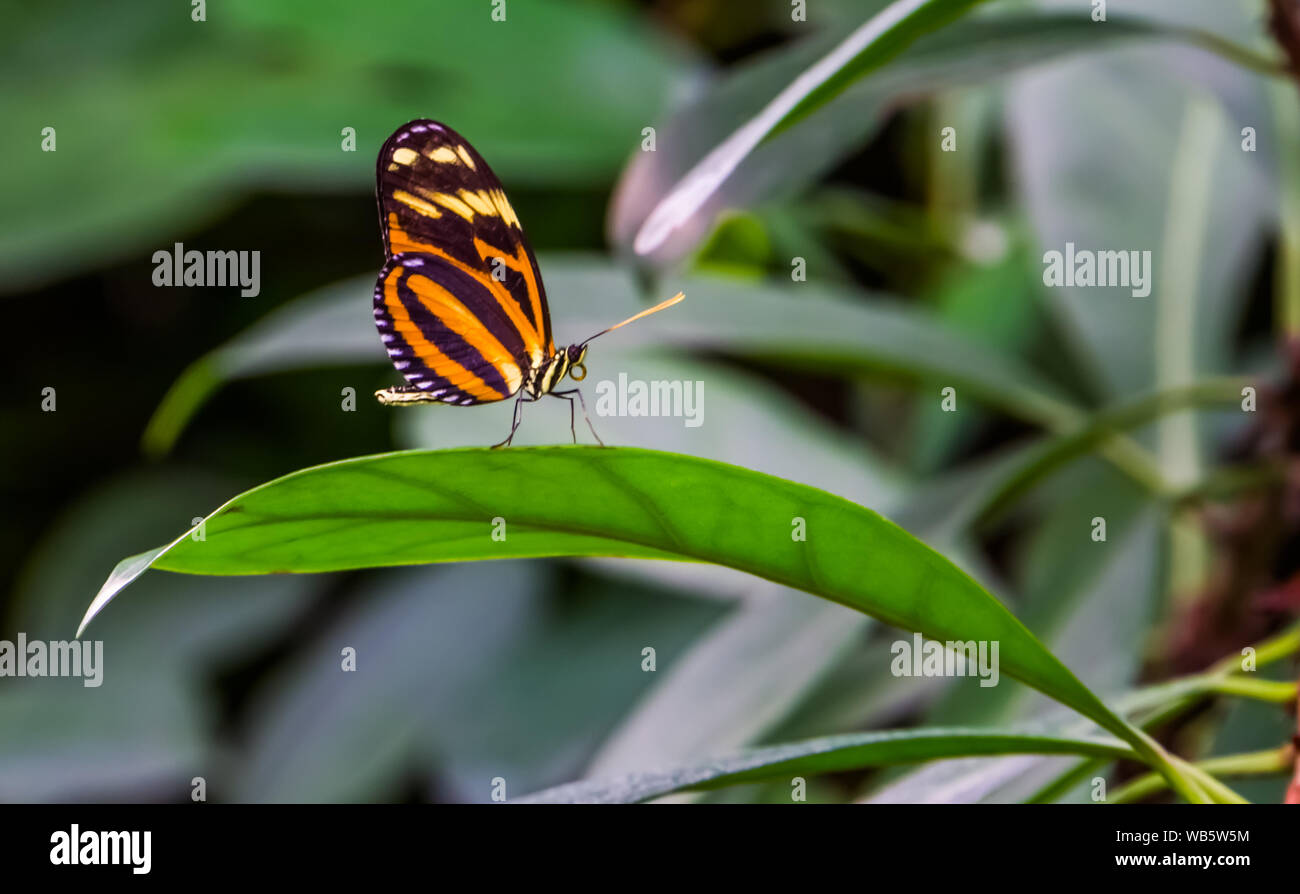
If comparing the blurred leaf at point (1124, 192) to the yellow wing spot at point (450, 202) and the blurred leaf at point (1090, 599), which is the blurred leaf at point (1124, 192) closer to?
the blurred leaf at point (1090, 599)

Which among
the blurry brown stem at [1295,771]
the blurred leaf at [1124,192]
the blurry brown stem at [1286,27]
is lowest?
the blurry brown stem at [1295,771]

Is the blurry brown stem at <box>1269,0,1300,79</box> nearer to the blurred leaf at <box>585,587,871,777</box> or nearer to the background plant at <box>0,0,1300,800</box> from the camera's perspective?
the background plant at <box>0,0,1300,800</box>

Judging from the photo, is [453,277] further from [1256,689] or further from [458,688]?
[458,688]

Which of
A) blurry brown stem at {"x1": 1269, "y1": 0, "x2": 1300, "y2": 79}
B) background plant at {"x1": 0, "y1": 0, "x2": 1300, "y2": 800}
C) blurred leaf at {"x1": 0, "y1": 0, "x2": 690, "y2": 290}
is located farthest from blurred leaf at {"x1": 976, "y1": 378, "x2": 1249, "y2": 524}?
blurred leaf at {"x1": 0, "y1": 0, "x2": 690, "y2": 290}

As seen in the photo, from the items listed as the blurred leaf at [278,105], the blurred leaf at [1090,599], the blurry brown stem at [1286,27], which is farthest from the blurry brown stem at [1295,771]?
the blurred leaf at [278,105]
